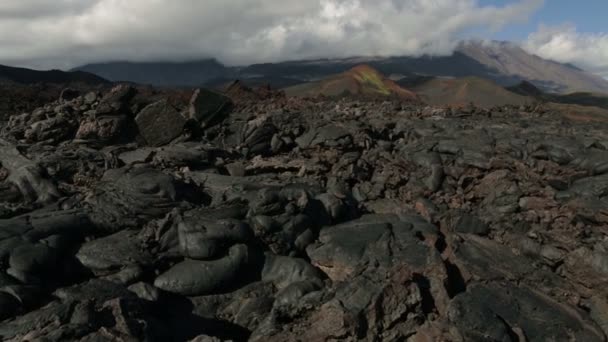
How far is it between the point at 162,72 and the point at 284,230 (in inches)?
4805

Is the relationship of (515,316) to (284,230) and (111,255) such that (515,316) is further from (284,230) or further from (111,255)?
(111,255)

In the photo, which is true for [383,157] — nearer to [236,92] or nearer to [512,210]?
[512,210]

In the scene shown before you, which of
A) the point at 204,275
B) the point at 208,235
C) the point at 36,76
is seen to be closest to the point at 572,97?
the point at 36,76

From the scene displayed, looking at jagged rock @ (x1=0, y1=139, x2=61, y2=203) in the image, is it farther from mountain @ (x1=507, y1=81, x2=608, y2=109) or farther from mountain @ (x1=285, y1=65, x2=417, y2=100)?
mountain @ (x1=507, y1=81, x2=608, y2=109)

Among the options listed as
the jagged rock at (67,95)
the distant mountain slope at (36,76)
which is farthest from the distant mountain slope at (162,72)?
the jagged rock at (67,95)

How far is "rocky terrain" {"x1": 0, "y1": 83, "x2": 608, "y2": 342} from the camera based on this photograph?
8133 mm

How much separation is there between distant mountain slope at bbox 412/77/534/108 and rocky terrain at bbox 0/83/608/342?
124ft

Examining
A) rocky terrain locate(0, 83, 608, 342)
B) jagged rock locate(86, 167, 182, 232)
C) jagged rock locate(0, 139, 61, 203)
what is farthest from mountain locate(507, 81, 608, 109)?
jagged rock locate(0, 139, 61, 203)

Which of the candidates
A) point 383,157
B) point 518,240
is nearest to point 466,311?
point 518,240

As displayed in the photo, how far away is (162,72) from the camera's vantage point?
12562cm

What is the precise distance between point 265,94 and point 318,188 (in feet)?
61.6

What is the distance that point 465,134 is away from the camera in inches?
763

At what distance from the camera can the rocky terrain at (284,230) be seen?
813 centimetres

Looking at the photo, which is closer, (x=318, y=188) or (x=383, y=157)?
(x=318, y=188)
